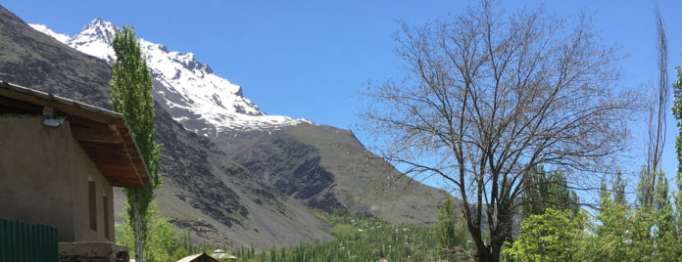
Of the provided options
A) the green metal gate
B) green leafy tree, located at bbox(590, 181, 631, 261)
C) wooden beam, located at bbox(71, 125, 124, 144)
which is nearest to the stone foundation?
the green metal gate

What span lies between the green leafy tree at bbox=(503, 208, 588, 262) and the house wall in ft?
28.7

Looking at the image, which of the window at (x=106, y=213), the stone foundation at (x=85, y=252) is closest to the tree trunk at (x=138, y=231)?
the window at (x=106, y=213)

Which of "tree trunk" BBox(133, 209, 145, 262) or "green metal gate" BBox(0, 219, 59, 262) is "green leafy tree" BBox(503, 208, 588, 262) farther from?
"tree trunk" BBox(133, 209, 145, 262)

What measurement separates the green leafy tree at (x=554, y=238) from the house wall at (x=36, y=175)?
28.7 ft

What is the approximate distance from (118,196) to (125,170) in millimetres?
84355

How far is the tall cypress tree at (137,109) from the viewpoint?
26.0 meters

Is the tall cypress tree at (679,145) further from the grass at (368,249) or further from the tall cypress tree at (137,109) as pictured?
the grass at (368,249)

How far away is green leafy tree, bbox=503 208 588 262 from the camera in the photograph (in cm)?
1514

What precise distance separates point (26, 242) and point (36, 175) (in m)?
1.71

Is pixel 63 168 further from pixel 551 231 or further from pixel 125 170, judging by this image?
pixel 551 231

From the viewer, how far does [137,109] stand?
87.4 ft

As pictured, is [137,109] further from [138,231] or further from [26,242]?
[26,242]

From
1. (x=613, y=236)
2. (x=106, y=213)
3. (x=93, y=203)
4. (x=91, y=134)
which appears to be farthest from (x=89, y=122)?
(x=613, y=236)

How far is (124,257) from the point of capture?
10508 millimetres
